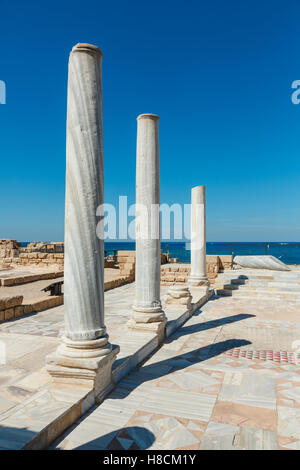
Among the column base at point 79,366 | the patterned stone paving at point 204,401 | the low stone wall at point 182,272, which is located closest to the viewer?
the patterned stone paving at point 204,401

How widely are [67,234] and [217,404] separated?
9.07ft

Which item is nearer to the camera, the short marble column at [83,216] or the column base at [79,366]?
the column base at [79,366]

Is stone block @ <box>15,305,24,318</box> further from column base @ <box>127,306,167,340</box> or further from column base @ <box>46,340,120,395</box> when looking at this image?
column base @ <box>46,340,120,395</box>

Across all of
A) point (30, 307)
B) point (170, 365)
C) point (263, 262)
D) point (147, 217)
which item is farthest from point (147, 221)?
point (263, 262)

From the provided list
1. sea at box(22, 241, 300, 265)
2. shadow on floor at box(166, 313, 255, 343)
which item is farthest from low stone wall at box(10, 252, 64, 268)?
shadow on floor at box(166, 313, 255, 343)

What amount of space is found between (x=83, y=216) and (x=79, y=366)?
178 centimetres

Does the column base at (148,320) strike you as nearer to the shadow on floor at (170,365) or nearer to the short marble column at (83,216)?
the shadow on floor at (170,365)

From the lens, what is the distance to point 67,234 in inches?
169

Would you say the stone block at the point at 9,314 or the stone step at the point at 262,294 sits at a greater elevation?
the stone block at the point at 9,314

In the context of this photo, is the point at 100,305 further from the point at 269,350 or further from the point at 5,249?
the point at 5,249

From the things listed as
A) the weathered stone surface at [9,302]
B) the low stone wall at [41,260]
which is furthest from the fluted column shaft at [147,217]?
the low stone wall at [41,260]

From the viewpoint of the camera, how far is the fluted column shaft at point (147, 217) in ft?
22.4

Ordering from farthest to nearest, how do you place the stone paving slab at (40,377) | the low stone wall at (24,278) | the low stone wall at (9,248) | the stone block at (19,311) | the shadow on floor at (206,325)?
the low stone wall at (9,248) → the low stone wall at (24,278) → the stone block at (19,311) → the shadow on floor at (206,325) → the stone paving slab at (40,377)

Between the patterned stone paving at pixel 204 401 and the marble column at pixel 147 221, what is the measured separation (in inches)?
A: 33.6
